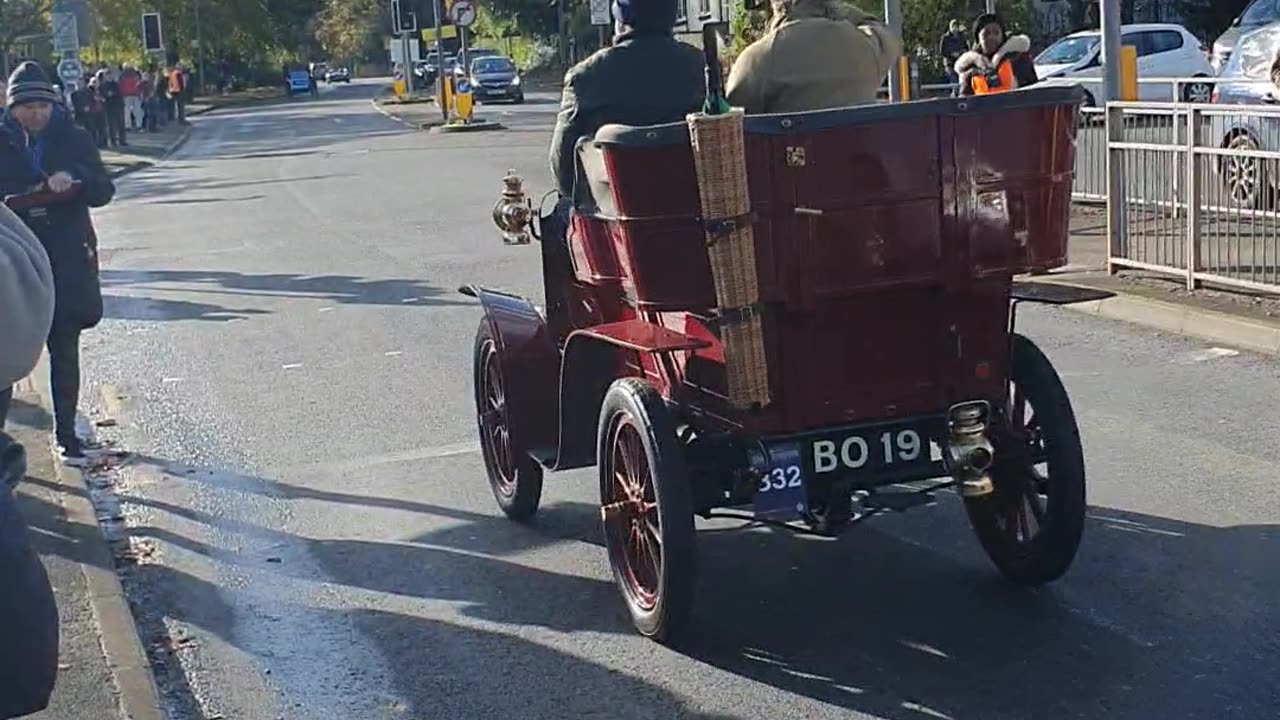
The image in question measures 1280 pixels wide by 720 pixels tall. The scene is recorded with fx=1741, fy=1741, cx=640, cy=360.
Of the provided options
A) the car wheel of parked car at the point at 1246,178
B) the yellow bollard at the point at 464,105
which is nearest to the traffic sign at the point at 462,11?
the yellow bollard at the point at 464,105

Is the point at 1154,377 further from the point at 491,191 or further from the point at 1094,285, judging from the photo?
the point at 491,191

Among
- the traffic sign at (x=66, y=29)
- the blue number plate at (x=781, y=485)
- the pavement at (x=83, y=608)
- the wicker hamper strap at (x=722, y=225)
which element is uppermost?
the traffic sign at (x=66, y=29)

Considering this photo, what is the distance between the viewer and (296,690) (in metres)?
5.57

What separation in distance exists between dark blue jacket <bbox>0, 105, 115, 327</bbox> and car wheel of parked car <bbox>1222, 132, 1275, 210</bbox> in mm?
6535

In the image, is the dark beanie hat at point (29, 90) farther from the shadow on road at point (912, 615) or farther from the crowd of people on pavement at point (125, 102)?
the crowd of people on pavement at point (125, 102)

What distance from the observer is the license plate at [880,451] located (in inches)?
215

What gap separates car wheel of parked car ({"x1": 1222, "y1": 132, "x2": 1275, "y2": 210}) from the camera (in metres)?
10.3

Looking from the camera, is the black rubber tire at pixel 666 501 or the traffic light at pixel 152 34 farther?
the traffic light at pixel 152 34

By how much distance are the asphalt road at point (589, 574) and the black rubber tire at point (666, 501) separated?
13 centimetres

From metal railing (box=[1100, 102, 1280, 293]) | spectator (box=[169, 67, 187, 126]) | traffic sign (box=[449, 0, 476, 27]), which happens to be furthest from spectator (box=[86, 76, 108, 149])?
metal railing (box=[1100, 102, 1280, 293])

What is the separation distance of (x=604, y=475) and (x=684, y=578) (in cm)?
63

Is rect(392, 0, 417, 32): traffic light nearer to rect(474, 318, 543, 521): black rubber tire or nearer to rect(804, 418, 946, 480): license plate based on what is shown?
rect(474, 318, 543, 521): black rubber tire

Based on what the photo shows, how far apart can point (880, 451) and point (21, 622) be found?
3051 mm

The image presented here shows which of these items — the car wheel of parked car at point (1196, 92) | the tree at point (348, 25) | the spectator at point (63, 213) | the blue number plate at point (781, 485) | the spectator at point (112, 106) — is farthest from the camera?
the tree at point (348, 25)
